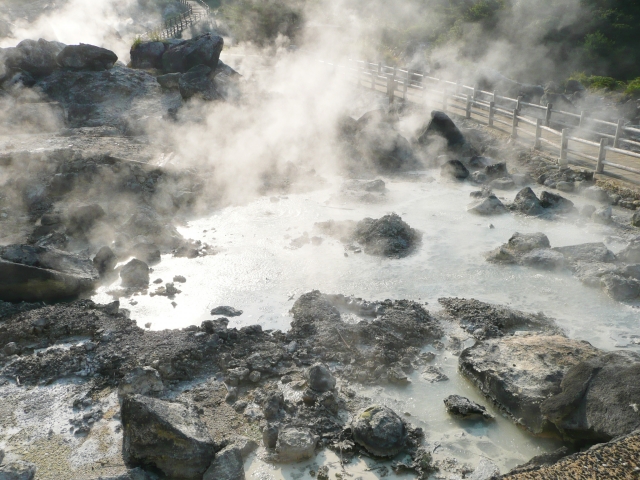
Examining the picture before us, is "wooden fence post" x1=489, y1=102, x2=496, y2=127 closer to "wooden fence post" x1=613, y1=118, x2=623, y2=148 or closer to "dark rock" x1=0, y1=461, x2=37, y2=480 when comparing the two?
"wooden fence post" x1=613, y1=118, x2=623, y2=148

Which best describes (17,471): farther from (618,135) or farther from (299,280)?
(618,135)

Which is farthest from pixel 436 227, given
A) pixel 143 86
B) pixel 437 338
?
pixel 143 86

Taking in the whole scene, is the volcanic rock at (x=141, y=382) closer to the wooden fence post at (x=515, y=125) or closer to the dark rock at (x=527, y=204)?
the dark rock at (x=527, y=204)

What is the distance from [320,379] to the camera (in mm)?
5480

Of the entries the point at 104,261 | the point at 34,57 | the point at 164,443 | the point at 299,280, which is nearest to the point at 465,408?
the point at 164,443

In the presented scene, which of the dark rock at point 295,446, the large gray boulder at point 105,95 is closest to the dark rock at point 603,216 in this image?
the dark rock at point 295,446

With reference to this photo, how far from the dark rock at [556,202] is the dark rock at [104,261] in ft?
24.4

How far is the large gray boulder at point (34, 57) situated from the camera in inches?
647

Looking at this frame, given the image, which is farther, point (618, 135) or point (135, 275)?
point (618, 135)

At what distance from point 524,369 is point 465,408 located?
70 cm

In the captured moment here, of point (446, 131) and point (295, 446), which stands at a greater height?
point (295, 446)

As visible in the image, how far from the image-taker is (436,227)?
1014 centimetres

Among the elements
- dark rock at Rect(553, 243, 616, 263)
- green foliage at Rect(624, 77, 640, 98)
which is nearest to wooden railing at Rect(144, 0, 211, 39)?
green foliage at Rect(624, 77, 640, 98)

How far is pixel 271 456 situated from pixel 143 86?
552 inches
